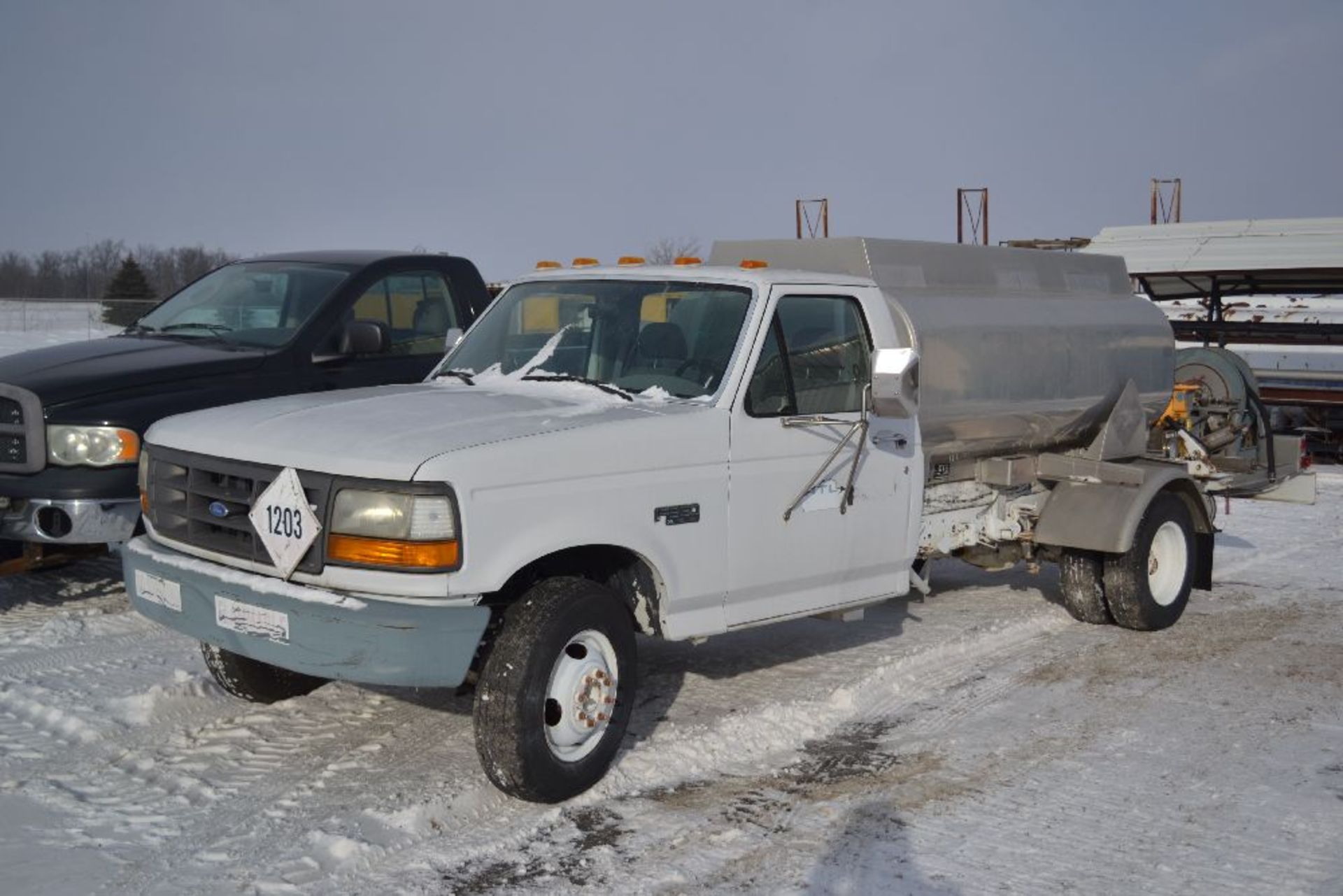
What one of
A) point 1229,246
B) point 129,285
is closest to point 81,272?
point 129,285

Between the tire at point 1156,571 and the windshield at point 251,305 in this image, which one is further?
the windshield at point 251,305

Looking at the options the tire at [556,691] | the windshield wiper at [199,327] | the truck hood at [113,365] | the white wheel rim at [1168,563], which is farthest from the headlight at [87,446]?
the white wheel rim at [1168,563]

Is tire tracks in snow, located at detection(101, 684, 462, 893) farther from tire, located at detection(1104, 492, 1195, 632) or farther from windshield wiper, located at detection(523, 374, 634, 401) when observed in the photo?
tire, located at detection(1104, 492, 1195, 632)

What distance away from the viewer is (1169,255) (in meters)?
13.3

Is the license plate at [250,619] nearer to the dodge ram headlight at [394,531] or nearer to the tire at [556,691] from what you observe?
the dodge ram headlight at [394,531]

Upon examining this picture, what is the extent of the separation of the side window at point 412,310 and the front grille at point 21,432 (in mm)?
2007

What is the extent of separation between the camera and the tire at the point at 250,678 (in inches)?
240

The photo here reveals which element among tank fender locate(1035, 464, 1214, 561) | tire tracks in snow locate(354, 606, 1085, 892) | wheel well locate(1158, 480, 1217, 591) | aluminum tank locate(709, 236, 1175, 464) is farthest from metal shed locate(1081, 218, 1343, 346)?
tire tracks in snow locate(354, 606, 1085, 892)

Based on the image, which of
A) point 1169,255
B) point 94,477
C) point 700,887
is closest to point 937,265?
point 700,887

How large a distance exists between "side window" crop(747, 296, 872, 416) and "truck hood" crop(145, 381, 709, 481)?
43 centimetres

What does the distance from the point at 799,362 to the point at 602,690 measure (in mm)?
1788

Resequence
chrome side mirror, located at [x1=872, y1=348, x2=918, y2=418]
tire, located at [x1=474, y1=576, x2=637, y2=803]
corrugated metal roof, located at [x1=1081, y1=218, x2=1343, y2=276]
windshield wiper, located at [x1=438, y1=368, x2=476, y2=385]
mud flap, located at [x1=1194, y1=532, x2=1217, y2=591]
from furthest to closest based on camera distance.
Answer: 1. corrugated metal roof, located at [x1=1081, y1=218, x2=1343, y2=276]
2. mud flap, located at [x1=1194, y1=532, x2=1217, y2=591]
3. windshield wiper, located at [x1=438, y1=368, x2=476, y2=385]
4. chrome side mirror, located at [x1=872, y1=348, x2=918, y2=418]
5. tire, located at [x1=474, y1=576, x2=637, y2=803]

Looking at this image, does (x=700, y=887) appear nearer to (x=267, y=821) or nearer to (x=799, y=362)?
(x=267, y=821)

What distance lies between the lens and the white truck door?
577cm
